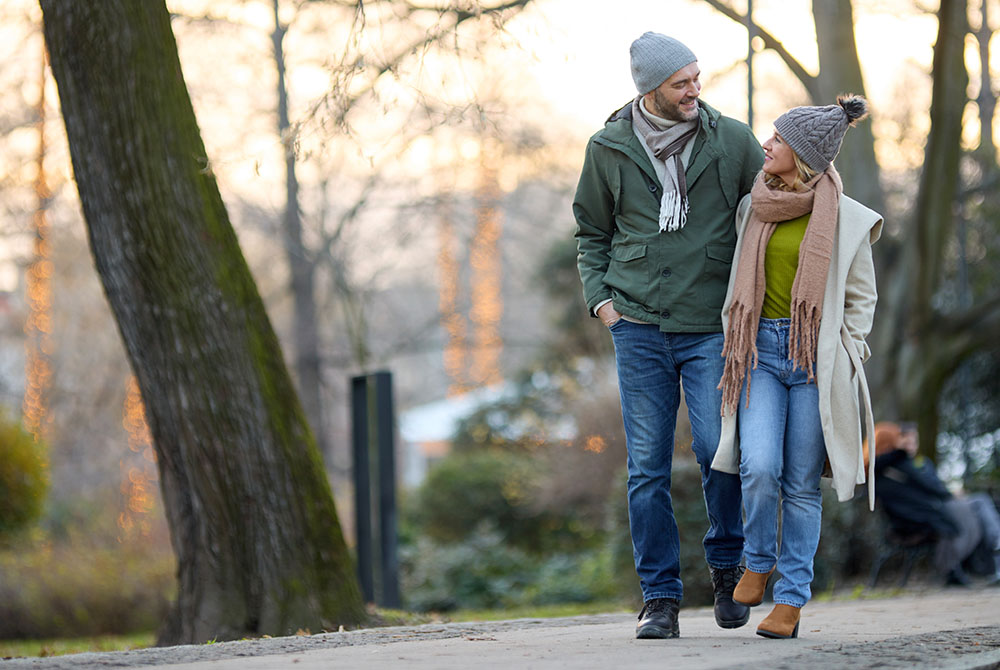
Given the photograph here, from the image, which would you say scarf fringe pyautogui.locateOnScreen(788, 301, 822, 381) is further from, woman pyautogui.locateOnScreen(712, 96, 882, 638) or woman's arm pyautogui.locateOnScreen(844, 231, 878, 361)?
woman's arm pyautogui.locateOnScreen(844, 231, 878, 361)

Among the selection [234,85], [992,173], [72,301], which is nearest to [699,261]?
[992,173]

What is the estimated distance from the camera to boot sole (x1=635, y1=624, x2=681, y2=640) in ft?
14.6

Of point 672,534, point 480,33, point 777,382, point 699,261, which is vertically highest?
point 480,33

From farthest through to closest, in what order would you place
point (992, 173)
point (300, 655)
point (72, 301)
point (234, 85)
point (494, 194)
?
point (72, 301) < point (494, 194) < point (234, 85) < point (992, 173) < point (300, 655)

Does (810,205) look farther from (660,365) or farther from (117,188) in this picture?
(117,188)

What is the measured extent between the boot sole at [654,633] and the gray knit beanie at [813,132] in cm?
174

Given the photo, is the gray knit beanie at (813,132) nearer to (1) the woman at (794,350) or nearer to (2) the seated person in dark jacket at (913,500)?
(1) the woman at (794,350)

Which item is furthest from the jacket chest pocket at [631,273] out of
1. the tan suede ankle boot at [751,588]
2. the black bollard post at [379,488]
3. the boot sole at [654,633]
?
the black bollard post at [379,488]

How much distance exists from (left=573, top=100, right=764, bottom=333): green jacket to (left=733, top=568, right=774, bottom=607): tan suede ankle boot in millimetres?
888

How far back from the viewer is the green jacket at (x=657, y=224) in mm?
4500

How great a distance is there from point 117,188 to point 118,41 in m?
0.73

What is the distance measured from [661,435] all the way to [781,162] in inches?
42.2

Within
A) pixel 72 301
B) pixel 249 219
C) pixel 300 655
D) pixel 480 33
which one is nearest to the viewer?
pixel 300 655

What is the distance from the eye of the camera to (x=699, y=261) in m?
4.54
